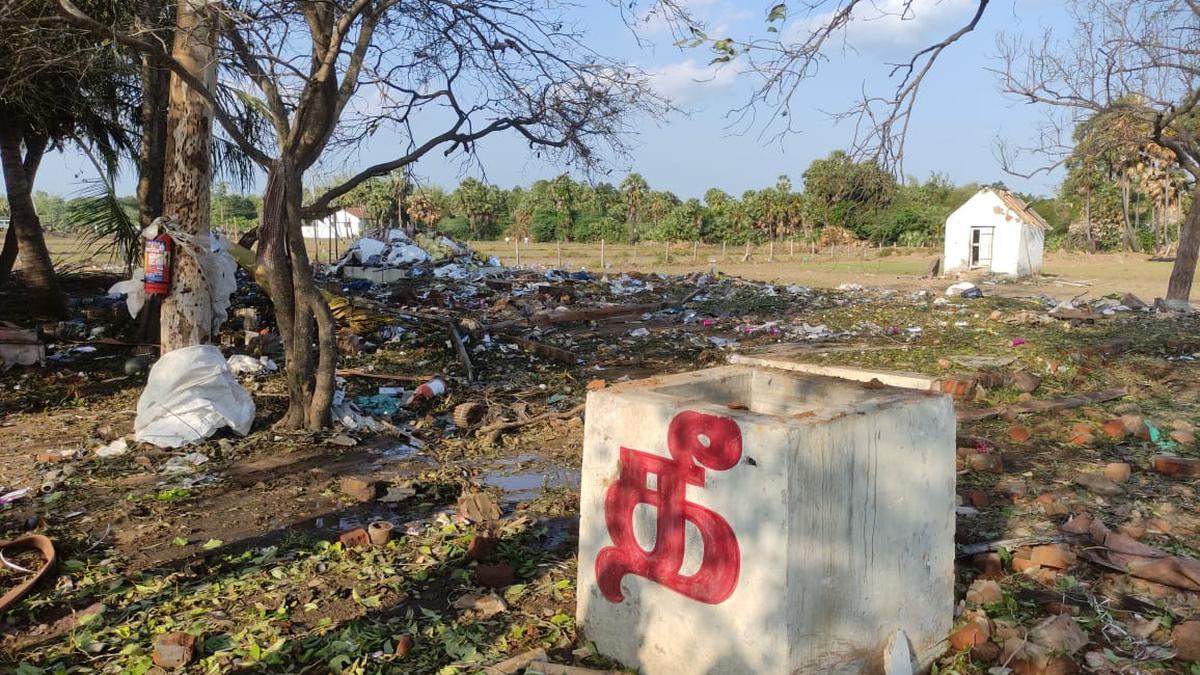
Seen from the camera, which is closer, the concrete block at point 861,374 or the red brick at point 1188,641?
the red brick at point 1188,641

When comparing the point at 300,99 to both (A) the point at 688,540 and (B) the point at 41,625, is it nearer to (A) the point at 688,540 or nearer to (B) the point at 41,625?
(B) the point at 41,625

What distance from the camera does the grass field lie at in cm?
2109

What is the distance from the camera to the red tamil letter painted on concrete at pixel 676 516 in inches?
97.0

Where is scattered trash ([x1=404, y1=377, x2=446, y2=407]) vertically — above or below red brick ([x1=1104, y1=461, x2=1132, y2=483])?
above

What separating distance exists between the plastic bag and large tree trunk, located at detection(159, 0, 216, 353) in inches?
55.6

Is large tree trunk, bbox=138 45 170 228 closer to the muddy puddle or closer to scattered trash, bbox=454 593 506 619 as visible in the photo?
the muddy puddle

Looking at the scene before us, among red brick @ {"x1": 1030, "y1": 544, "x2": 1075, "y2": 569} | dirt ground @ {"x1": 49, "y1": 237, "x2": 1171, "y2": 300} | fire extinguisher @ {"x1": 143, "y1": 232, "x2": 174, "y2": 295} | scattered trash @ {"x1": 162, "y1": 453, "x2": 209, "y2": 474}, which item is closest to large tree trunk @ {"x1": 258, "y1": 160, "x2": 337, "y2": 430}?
scattered trash @ {"x1": 162, "y1": 453, "x2": 209, "y2": 474}

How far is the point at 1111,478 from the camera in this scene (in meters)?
4.78

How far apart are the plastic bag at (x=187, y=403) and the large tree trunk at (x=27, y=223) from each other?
5252 millimetres

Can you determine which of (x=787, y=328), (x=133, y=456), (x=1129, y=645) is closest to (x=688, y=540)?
(x=1129, y=645)

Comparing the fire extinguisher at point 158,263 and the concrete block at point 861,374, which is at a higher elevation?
the fire extinguisher at point 158,263

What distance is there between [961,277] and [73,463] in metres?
24.2

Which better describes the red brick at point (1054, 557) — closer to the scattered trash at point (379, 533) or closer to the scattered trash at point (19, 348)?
the scattered trash at point (379, 533)

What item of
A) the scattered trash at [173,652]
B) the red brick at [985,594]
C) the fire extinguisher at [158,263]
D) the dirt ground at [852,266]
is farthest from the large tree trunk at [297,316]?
the dirt ground at [852,266]
